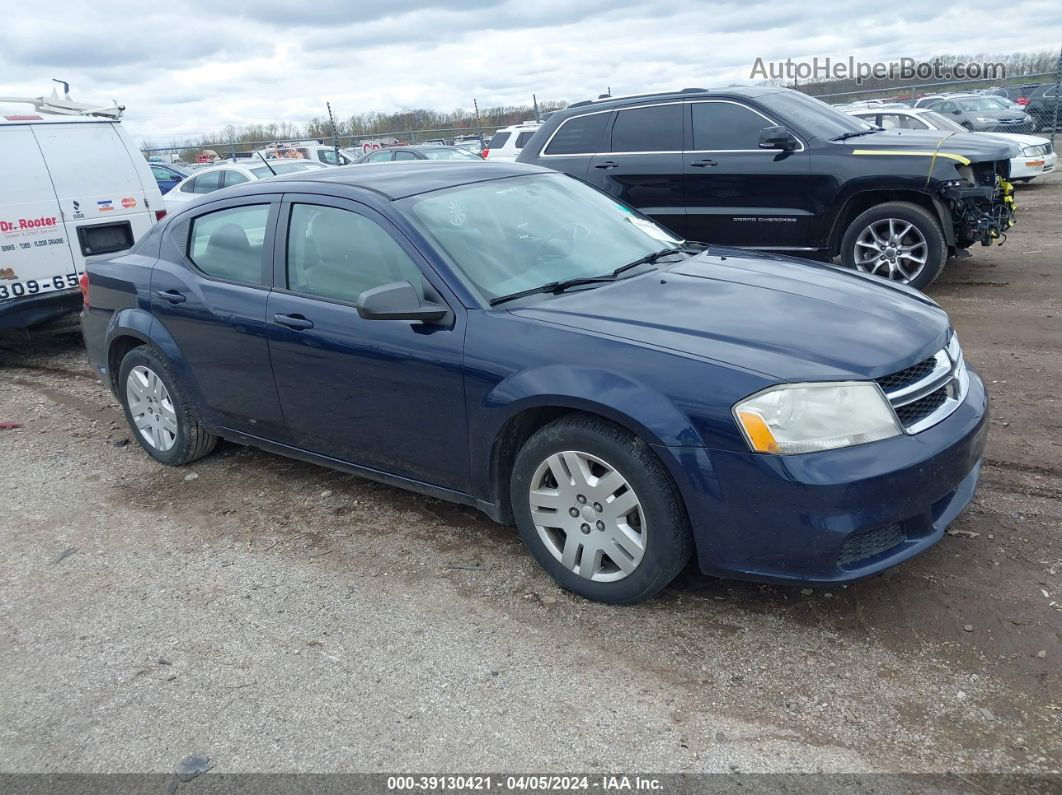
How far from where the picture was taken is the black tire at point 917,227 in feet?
24.7

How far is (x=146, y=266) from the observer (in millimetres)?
4965

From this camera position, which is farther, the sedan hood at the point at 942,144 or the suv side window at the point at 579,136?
the suv side window at the point at 579,136

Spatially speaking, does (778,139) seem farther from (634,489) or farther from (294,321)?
(634,489)

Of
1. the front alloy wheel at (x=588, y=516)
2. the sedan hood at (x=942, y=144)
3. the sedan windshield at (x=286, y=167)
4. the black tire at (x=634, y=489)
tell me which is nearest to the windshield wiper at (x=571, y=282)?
the black tire at (x=634, y=489)

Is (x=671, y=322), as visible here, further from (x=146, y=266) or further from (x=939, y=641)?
(x=146, y=266)

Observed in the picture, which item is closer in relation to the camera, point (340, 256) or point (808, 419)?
point (808, 419)

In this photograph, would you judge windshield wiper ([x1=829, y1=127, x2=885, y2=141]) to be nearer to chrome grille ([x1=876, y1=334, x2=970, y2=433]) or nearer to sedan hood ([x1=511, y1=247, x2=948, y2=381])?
sedan hood ([x1=511, y1=247, x2=948, y2=381])

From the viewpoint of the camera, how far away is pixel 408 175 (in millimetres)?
4250

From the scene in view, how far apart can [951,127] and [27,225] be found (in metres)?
13.6

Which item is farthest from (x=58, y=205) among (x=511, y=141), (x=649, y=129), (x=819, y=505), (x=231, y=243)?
(x=511, y=141)

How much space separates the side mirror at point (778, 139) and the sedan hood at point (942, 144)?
50cm

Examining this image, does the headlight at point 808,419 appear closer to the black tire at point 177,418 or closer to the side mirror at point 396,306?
the side mirror at point 396,306

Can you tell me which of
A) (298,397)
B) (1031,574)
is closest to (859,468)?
(1031,574)

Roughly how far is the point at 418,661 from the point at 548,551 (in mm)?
653
